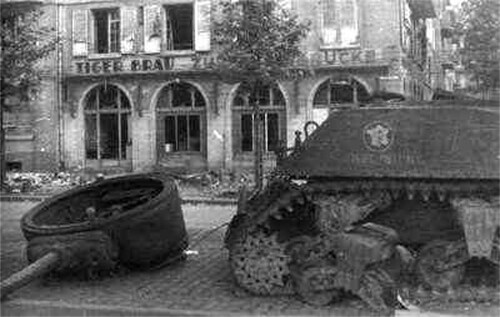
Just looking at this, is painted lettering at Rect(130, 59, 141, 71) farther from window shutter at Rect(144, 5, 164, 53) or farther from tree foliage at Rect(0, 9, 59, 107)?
tree foliage at Rect(0, 9, 59, 107)

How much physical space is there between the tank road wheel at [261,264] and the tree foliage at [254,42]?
1374 centimetres

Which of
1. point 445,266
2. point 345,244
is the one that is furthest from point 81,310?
point 445,266

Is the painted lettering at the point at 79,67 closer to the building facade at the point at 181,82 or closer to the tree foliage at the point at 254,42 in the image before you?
the building facade at the point at 181,82

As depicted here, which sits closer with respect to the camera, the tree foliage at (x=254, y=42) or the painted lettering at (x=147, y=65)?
the tree foliage at (x=254, y=42)

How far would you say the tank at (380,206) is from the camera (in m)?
8.62

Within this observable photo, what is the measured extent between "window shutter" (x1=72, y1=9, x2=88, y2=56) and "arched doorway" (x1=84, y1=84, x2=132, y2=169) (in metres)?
1.56

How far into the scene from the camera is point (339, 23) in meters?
29.9

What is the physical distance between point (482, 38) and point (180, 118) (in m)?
11.2

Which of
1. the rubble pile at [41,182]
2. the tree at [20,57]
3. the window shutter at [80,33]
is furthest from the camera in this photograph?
the window shutter at [80,33]

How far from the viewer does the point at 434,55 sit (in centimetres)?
A: 4700

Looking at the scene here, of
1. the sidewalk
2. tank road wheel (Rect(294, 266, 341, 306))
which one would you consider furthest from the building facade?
tank road wheel (Rect(294, 266, 341, 306))

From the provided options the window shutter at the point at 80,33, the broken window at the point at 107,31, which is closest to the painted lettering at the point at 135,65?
the broken window at the point at 107,31

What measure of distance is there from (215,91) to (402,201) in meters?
22.1

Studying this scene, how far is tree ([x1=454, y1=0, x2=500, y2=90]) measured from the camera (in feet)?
97.3
